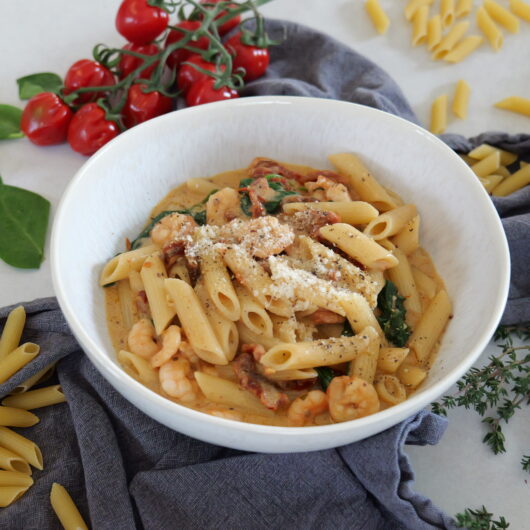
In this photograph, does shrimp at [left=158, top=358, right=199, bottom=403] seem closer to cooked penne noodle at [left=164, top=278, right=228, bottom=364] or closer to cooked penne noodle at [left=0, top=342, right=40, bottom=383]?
cooked penne noodle at [left=164, top=278, right=228, bottom=364]

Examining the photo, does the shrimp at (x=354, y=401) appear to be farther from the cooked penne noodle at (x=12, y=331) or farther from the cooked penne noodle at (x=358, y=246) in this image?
the cooked penne noodle at (x=12, y=331)

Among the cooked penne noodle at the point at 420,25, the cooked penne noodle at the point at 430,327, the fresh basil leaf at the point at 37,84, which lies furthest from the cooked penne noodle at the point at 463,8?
the fresh basil leaf at the point at 37,84

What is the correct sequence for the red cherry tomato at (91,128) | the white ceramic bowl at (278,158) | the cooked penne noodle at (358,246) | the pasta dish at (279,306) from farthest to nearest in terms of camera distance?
the red cherry tomato at (91,128) → the cooked penne noodle at (358,246) → the pasta dish at (279,306) → the white ceramic bowl at (278,158)

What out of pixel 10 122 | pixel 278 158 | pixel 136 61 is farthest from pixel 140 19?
pixel 278 158

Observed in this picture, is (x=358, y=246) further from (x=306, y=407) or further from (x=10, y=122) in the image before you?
(x=10, y=122)

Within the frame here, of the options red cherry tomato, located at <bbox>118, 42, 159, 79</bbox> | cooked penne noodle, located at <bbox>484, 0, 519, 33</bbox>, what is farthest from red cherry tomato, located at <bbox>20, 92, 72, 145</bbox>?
cooked penne noodle, located at <bbox>484, 0, 519, 33</bbox>

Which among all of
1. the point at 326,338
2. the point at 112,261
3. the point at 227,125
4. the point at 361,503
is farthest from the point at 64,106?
the point at 361,503

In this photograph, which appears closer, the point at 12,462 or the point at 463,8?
the point at 12,462
